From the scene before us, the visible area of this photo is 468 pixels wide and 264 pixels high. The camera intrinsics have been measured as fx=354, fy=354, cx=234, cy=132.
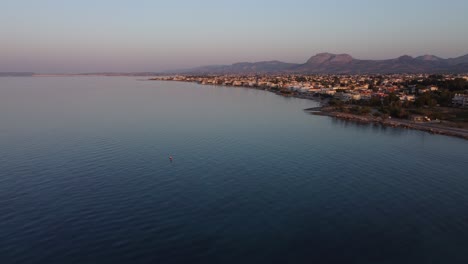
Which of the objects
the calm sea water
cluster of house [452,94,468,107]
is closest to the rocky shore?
the calm sea water

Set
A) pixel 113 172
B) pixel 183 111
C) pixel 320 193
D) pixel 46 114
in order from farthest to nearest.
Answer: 1. pixel 183 111
2. pixel 46 114
3. pixel 113 172
4. pixel 320 193

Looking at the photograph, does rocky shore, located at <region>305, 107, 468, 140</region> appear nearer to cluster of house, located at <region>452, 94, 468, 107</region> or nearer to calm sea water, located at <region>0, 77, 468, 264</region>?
calm sea water, located at <region>0, 77, 468, 264</region>

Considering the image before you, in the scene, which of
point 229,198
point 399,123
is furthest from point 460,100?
point 229,198

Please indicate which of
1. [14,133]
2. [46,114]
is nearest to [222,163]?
[14,133]

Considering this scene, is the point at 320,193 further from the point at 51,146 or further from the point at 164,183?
the point at 51,146

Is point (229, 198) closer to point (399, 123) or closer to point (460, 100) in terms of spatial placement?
point (399, 123)

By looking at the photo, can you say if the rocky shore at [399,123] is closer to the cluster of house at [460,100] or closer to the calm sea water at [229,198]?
the calm sea water at [229,198]

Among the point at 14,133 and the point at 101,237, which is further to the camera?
the point at 14,133
